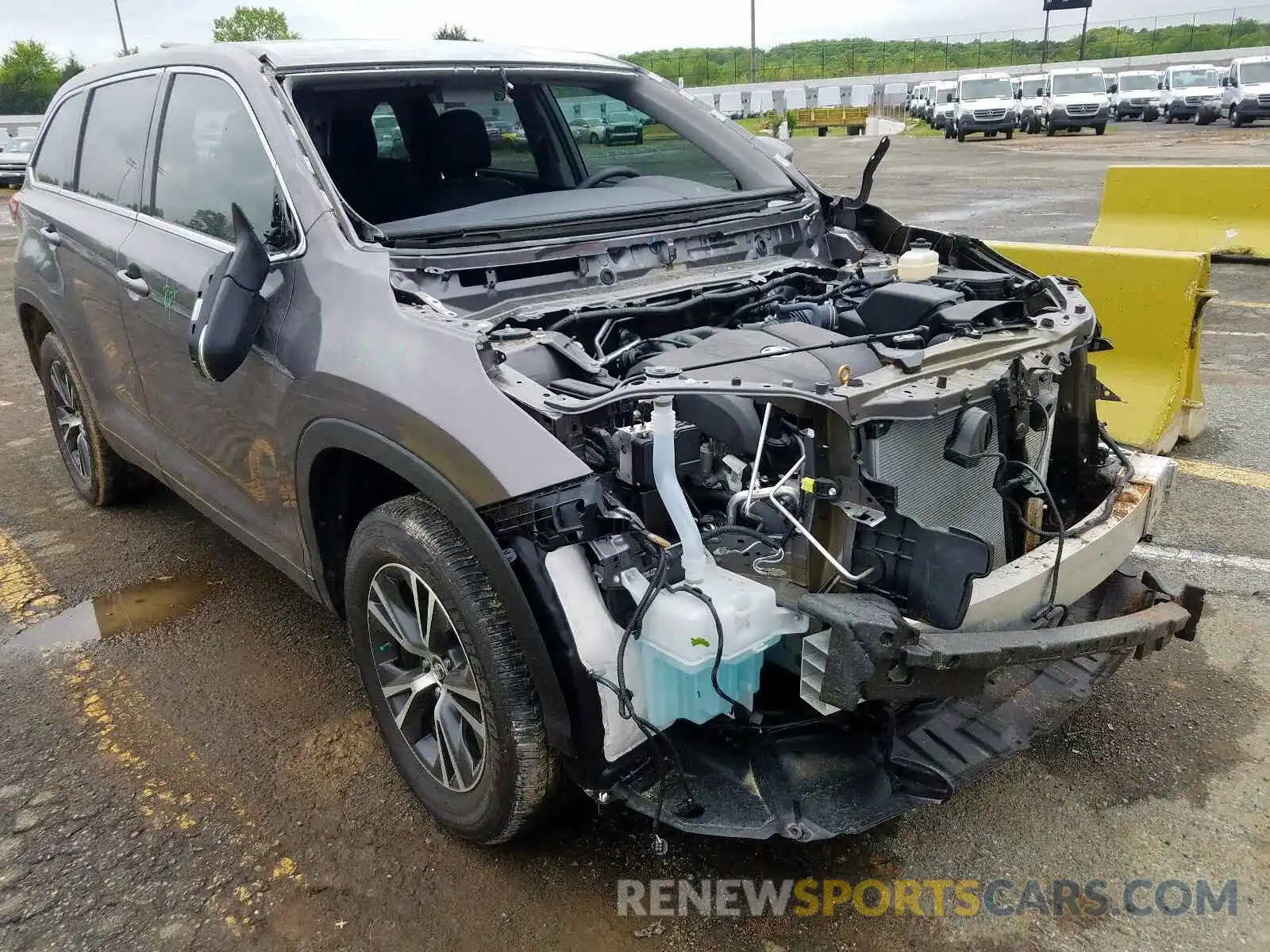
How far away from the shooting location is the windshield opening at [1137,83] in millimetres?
32125

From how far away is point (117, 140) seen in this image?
12.7 ft

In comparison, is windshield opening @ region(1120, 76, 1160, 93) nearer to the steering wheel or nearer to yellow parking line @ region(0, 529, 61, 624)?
the steering wheel

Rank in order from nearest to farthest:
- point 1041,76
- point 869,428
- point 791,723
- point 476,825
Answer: point 869,428
point 791,723
point 476,825
point 1041,76

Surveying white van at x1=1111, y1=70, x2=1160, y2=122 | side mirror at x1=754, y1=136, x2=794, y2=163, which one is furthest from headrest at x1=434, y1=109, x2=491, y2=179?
white van at x1=1111, y1=70, x2=1160, y2=122

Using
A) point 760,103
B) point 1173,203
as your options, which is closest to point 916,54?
point 760,103

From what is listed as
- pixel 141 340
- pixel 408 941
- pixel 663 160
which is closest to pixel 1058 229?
pixel 663 160

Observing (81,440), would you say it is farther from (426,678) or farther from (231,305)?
(426,678)

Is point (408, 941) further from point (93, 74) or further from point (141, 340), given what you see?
point (93, 74)

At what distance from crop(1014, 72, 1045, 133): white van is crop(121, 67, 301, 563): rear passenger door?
29900 mm

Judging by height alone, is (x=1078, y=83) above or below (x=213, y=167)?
below

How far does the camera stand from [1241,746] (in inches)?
114

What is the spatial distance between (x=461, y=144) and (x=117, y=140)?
1.35m

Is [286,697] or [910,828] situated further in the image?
[286,697]

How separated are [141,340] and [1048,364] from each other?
3.03m
